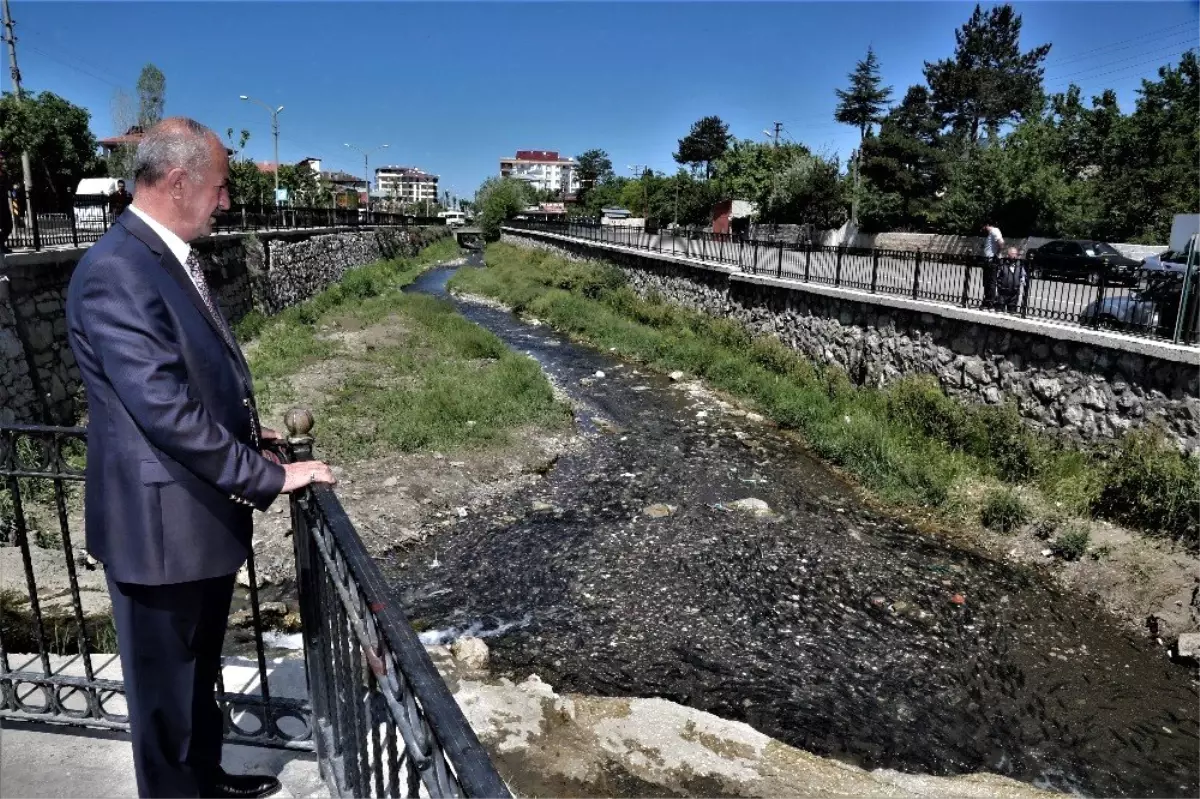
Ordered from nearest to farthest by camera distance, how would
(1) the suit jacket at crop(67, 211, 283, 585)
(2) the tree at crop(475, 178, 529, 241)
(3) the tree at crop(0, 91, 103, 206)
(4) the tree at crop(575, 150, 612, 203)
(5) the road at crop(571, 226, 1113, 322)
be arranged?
(1) the suit jacket at crop(67, 211, 283, 585) → (5) the road at crop(571, 226, 1113, 322) → (3) the tree at crop(0, 91, 103, 206) → (2) the tree at crop(475, 178, 529, 241) → (4) the tree at crop(575, 150, 612, 203)

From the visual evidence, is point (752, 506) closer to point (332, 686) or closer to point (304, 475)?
point (332, 686)

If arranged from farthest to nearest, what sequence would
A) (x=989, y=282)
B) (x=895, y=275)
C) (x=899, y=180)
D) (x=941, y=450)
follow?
(x=899, y=180), (x=895, y=275), (x=989, y=282), (x=941, y=450)

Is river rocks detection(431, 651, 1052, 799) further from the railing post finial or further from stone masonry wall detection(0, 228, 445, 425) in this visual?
stone masonry wall detection(0, 228, 445, 425)

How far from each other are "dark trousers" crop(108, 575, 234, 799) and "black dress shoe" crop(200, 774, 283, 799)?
0.20 meters

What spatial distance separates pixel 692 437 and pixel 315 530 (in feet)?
39.0

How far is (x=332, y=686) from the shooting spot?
2.60 metres

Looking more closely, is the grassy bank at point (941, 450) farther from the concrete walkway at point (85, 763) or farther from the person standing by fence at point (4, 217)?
the person standing by fence at point (4, 217)

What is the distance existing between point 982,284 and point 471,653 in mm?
10575

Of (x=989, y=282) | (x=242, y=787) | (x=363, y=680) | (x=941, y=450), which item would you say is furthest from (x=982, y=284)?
(x=242, y=787)

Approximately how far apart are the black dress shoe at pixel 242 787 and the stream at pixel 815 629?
400 cm

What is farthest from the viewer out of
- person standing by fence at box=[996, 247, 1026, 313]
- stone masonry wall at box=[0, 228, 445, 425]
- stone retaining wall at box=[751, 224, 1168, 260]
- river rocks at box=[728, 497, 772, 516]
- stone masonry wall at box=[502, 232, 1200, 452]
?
stone retaining wall at box=[751, 224, 1168, 260]

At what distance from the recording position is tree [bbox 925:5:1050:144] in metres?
51.9

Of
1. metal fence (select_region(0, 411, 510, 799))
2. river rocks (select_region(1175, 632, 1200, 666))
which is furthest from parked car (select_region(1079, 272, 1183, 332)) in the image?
metal fence (select_region(0, 411, 510, 799))

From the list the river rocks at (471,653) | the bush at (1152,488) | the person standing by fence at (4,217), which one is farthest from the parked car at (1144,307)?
the person standing by fence at (4,217)
